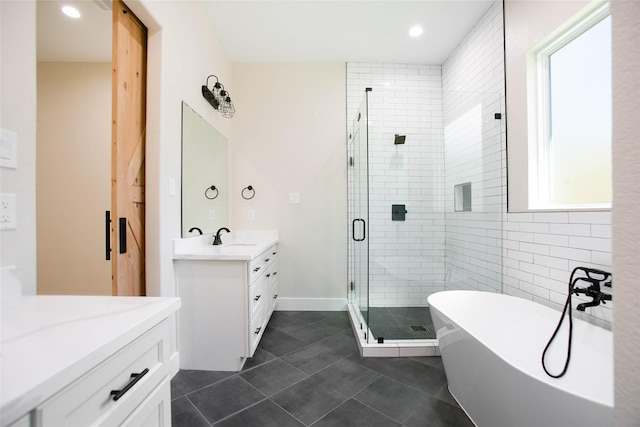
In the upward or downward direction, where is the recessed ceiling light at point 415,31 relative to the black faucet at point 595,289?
upward

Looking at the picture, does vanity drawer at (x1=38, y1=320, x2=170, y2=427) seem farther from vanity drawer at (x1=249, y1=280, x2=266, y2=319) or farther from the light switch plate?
vanity drawer at (x1=249, y1=280, x2=266, y2=319)

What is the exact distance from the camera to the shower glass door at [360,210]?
7.67 ft

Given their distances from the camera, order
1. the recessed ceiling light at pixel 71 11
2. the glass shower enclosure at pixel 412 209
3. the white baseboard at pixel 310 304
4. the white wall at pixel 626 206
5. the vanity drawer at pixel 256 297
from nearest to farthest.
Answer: the white wall at pixel 626 206
the recessed ceiling light at pixel 71 11
the vanity drawer at pixel 256 297
the glass shower enclosure at pixel 412 209
the white baseboard at pixel 310 304

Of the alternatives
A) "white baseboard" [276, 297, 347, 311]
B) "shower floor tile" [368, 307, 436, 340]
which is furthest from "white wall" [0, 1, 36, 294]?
"white baseboard" [276, 297, 347, 311]

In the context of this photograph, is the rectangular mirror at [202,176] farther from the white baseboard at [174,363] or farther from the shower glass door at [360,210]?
the shower glass door at [360,210]

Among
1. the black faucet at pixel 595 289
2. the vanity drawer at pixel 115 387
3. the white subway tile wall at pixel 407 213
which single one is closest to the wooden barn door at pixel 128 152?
the vanity drawer at pixel 115 387

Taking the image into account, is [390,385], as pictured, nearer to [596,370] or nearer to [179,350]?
[596,370]

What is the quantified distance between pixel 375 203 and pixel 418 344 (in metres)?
1.38

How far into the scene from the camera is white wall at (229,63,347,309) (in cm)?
301

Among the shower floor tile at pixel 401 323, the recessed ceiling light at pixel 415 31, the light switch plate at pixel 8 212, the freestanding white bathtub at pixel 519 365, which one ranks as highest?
the recessed ceiling light at pixel 415 31

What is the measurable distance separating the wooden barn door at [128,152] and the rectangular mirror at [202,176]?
344 mm

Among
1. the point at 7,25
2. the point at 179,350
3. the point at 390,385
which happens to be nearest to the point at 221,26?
the point at 7,25

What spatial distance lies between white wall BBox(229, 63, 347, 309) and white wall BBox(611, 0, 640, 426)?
107 inches

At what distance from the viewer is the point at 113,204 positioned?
142cm
